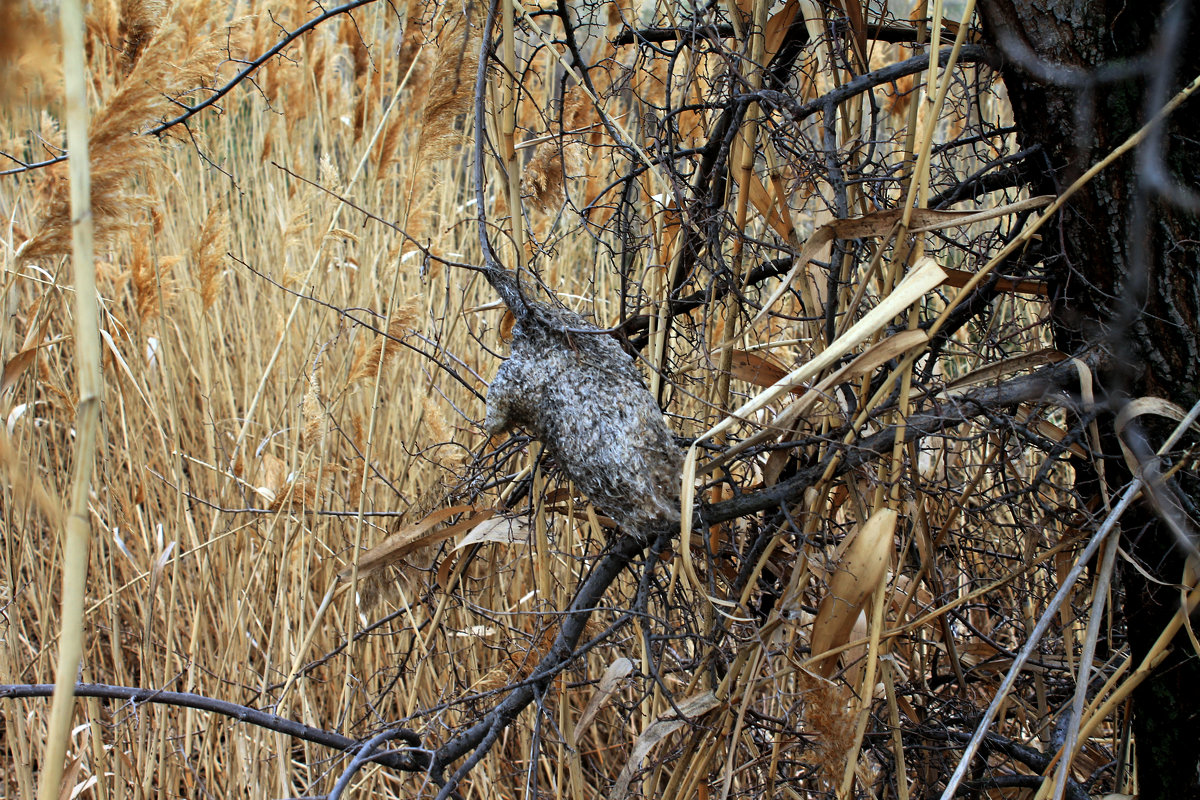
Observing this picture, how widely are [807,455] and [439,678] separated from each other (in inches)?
31.6

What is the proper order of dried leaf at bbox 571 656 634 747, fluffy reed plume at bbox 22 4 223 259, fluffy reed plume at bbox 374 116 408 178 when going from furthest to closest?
fluffy reed plume at bbox 374 116 408 178, fluffy reed plume at bbox 22 4 223 259, dried leaf at bbox 571 656 634 747

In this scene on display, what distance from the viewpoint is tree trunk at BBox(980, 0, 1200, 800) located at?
515mm

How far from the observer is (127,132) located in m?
0.77

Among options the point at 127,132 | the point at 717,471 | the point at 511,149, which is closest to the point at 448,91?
the point at 511,149

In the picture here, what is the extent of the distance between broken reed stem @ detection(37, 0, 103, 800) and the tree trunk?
548 mm

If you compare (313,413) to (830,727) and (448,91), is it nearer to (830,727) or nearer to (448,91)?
(448,91)

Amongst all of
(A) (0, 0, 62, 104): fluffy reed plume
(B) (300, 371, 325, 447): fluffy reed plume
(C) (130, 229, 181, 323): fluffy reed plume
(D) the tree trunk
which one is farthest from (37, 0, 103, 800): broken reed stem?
(C) (130, 229, 181, 323): fluffy reed plume

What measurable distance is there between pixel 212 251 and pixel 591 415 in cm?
88

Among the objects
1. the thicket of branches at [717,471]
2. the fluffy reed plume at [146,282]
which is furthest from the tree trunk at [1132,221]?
the fluffy reed plume at [146,282]

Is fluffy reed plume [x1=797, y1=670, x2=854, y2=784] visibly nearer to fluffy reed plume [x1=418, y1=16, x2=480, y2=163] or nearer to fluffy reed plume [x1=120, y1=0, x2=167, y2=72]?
fluffy reed plume [x1=418, y1=16, x2=480, y2=163]

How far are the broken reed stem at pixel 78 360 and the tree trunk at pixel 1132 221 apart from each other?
55 cm

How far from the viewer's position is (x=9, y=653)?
1.04m

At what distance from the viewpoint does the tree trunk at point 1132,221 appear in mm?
515

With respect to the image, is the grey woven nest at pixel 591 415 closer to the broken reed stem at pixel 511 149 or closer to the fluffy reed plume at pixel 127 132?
the broken reed stem at pixel 511 149
